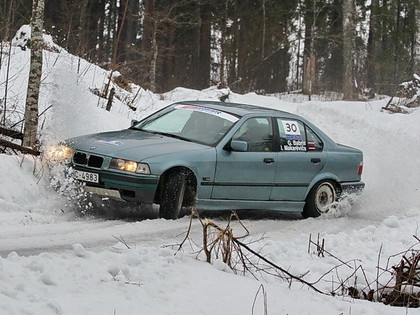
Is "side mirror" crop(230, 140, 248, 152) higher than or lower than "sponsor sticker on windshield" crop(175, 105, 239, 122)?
→ lower

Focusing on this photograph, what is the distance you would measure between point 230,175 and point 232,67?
25033mm

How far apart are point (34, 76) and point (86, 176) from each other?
Result: 2.43m

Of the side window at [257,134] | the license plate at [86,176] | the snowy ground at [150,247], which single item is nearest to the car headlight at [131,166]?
the license plate at [86,176]

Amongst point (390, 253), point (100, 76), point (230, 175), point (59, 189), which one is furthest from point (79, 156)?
point (100, 76)

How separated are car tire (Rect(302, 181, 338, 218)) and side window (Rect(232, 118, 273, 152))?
3.36ft

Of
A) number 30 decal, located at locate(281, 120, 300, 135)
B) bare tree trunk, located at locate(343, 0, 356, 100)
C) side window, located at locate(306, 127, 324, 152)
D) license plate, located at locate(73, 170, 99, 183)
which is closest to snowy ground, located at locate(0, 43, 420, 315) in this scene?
license plate, located at locate(73, 170, 99, 183)

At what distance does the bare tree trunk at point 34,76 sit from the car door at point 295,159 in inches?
133

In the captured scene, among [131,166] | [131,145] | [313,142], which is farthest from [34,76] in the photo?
[313,142]

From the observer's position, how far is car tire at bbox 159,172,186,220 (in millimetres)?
7578

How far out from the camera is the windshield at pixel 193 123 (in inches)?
332

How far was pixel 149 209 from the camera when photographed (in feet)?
27.8

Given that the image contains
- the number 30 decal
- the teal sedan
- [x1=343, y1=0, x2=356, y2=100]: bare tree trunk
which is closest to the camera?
the teal sedan

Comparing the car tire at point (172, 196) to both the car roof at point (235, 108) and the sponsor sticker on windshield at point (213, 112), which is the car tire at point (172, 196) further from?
the car roof at point (235, 108)

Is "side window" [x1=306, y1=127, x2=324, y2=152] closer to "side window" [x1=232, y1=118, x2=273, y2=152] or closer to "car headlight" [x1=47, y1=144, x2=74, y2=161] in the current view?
"side window" [x1=232, y1=118, x2=273, y2=152]
